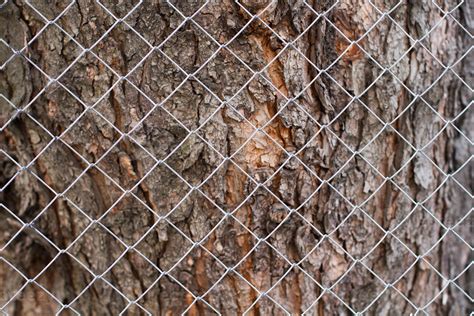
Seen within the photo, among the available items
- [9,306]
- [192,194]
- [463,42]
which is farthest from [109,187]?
[463,42]

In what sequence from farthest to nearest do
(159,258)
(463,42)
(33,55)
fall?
1. (463,42)
2. (159,258)
3. (33,55)

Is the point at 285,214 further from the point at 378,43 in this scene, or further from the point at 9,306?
the point at 9,306

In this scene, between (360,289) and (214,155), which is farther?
(360,289)

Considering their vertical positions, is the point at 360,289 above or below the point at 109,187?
above

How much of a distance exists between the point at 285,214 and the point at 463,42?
73 centimetres

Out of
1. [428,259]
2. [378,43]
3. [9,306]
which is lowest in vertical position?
[9,306]

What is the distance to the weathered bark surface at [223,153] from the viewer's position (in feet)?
5.04

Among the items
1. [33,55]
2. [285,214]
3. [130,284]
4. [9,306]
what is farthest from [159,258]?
[33,55]

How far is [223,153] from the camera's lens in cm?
158

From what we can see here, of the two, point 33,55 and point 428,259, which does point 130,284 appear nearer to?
point 33,55

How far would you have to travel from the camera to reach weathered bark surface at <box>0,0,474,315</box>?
1535 millimetres

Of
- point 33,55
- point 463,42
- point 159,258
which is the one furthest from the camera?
point 463,42

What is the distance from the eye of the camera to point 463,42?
1816mm

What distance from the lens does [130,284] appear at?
5.53ft
